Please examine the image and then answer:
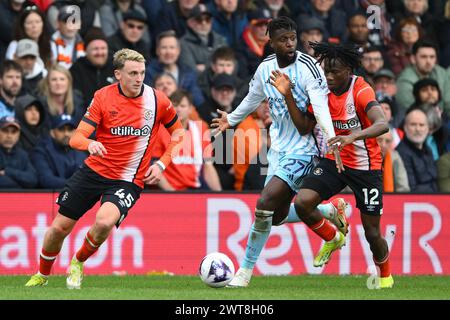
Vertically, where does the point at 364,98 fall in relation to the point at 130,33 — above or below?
→ below

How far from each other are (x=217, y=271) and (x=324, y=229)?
153 centimetres

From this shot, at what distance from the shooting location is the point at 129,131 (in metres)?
11.9

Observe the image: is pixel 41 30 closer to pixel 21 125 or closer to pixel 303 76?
pixel 21 125

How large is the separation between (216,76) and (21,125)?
9.74 feet

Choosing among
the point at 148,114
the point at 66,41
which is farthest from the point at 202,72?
the point at 148,114

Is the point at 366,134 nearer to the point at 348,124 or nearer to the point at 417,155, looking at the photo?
the point at 348,124

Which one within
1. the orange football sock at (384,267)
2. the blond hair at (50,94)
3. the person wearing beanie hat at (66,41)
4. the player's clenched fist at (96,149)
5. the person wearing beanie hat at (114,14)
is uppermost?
the person wearing beanie hat at (114,14)

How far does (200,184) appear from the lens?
15820 mm

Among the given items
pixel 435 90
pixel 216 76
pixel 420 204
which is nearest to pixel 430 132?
pixel 435 90

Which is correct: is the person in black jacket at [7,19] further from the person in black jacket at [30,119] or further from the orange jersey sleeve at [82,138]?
the orange jersey sleeve at [82,138]

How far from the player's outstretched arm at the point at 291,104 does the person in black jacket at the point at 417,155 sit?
14.6 feet

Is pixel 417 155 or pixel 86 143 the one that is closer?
pixel 86 143

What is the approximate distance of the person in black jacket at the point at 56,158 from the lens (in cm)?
1509

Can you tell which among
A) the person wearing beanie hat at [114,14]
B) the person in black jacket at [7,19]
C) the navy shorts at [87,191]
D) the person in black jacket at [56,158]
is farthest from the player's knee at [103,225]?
the person wearing beanie hat at [114,14]
